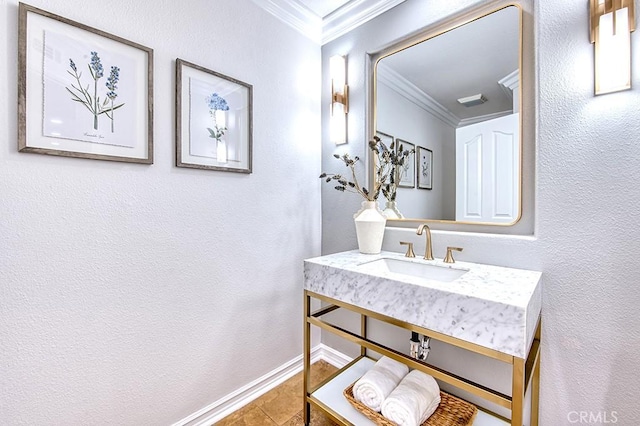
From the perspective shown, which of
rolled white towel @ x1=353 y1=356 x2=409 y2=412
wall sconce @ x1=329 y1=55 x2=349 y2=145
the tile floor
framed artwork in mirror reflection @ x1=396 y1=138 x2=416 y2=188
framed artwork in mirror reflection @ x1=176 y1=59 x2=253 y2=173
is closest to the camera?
rolled white towel @ x1=353 y1=356 x2=409 y2=412

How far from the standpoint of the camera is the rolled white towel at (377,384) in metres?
1.22

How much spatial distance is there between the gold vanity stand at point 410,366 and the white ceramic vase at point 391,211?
615mm

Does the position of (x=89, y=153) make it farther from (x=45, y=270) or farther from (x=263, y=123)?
(x=263, y=123)

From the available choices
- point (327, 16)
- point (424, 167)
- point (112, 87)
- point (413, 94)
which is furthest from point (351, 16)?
point (112, 87)

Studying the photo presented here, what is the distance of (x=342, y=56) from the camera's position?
6.07 feet

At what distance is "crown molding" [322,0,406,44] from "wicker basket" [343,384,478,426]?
204 cm

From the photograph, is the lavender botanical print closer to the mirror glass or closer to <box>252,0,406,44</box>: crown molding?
<box>252,0,406,44</box>: crown molding

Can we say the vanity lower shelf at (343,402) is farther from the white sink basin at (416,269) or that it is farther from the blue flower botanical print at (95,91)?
the blue flower botanical print at (95,91)

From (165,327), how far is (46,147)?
85 cm

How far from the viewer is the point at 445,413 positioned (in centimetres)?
127

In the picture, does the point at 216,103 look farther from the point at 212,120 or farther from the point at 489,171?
the point at 489,171

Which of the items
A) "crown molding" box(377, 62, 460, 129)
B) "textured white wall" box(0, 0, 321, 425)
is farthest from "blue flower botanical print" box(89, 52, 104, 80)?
"crown molding" box(377, 62, 460, 129)

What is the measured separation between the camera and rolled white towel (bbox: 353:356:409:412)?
1.22 meters

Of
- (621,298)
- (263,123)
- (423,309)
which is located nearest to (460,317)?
(423,309)
